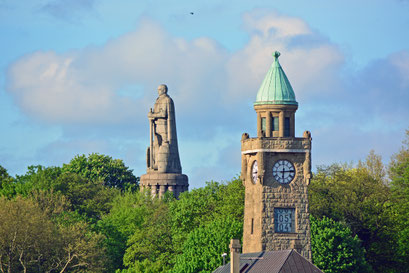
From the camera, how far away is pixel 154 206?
129 m

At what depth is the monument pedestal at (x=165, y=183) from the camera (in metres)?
138

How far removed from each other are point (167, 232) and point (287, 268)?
3202 centimetres

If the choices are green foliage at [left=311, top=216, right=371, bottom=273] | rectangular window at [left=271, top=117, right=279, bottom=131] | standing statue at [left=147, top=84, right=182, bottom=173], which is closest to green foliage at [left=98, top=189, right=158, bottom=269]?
standing statue at [left=147, top=84, right=182, bottom=173]

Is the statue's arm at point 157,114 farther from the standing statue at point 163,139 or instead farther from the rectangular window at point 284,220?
the rectangular window at point 284,220

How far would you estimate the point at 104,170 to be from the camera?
547 ft

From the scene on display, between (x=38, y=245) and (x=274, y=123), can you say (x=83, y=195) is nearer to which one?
(x=38, y=245)

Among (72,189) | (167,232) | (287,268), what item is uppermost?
(72,189)

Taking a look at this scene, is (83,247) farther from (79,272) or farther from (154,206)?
(154,206)

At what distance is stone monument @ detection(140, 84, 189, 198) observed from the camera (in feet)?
452

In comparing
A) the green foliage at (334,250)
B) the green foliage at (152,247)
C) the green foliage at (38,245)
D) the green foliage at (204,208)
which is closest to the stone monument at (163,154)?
the green foliage at (152,247)

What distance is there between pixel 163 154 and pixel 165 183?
3.18 meters

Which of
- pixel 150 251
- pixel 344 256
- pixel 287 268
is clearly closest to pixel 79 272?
pixel 150 251

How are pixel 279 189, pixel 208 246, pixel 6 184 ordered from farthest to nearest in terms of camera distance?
pixel 6 184, pixel 208 246, pixel 279 189

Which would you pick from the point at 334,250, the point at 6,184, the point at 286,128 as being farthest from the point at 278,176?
the point at 6,184
